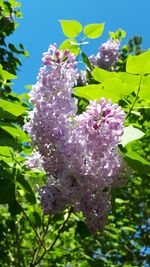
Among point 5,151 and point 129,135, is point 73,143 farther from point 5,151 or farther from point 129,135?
point 5,151

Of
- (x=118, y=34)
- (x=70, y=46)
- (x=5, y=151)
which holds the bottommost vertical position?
(x=5, y=151)

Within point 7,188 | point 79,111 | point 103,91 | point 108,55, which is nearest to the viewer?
point 103,91

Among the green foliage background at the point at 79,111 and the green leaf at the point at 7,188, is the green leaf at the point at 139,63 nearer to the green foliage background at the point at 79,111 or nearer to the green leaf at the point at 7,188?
the green foliage background at the point at 79,111

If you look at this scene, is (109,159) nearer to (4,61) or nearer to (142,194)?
(4,61)

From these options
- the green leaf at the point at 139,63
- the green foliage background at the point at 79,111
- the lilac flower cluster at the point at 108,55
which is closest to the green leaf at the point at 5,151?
the green foliage background at the point at 79,111

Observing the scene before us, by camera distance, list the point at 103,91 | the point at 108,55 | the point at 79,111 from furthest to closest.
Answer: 1. the point at 108,55
2. the point at 79,111
3. the point at 103,91

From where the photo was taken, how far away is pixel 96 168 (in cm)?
174

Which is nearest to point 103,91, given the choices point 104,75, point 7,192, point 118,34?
point 104,75

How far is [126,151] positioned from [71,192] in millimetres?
319

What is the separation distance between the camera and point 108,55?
5449 mm

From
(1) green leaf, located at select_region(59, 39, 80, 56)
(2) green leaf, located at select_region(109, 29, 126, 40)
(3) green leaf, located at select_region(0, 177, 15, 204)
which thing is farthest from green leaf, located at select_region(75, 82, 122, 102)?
(2) green leaf, located at select_region(109, 29, 126, 40)

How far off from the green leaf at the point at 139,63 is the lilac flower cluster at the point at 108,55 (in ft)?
12.0

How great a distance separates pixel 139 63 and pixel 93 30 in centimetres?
61

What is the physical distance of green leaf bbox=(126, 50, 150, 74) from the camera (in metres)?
1.67
